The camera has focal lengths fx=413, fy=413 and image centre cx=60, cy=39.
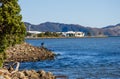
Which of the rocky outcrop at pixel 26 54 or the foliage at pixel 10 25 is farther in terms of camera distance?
the rocky outcrop at pixel 26 54

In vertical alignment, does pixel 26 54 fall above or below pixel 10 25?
below

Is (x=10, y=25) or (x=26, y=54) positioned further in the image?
(x=26, y=54)

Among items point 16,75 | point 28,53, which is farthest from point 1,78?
point 28,53

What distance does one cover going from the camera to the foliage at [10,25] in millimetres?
43000

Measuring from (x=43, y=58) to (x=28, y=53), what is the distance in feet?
14.1

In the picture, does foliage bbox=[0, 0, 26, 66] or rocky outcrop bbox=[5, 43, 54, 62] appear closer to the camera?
foliage bbox=[0, 0, 26, 66]

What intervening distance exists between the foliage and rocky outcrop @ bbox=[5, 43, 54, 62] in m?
45.0

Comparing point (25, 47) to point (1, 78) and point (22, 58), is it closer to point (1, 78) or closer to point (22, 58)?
point (22, 58)

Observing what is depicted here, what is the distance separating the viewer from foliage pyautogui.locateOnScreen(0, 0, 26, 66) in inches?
1693

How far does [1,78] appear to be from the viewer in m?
34.3

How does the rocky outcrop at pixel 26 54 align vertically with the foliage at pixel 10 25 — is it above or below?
below

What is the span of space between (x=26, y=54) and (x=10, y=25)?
5611cm

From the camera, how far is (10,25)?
1693 inches

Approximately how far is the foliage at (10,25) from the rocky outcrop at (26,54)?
45.0m
